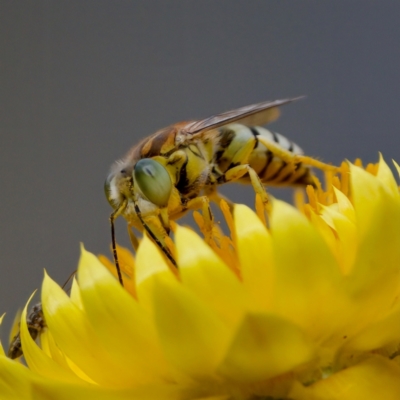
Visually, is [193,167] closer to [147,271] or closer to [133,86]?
[147,271]

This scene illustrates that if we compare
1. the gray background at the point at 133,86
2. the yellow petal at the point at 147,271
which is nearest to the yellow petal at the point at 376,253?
the yellow petal at the point at 147,271

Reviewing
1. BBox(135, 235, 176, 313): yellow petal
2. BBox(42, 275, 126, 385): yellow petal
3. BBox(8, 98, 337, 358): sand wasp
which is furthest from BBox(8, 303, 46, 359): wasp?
BBox(135, 235, 176, 313): yellow petal

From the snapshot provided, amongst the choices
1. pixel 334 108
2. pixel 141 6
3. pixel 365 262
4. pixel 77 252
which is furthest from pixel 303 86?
pixel 365 262

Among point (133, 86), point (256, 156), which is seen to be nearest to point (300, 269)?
point (256, 156)

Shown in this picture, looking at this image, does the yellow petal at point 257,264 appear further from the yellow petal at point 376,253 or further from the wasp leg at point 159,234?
the wasp leg at point 159,234

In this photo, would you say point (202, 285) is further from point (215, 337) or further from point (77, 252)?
point (77, 252)

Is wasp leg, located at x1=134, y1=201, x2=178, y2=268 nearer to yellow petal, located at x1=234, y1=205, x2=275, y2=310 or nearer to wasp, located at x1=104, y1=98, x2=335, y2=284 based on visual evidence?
wasp, located at x1=104, y1=98, x2=335, y2=284
